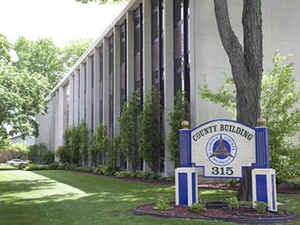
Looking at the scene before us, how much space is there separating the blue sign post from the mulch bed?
38cm

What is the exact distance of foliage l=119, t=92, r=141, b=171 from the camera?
84.6 ft

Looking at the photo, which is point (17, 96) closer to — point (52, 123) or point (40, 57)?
point (52, 123)

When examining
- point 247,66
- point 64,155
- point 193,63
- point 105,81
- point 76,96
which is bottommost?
point 64,155

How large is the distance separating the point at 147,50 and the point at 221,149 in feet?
50.3

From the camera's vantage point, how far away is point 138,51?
28.1m

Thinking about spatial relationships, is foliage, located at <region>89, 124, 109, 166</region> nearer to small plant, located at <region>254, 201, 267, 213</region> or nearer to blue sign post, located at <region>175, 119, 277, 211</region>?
blue sign post, located at <region>175, 119, 277, 211</region>

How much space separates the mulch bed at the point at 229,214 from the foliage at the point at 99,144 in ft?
64.9

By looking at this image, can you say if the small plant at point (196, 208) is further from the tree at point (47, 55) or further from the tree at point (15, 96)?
the tree at point (47, 55)

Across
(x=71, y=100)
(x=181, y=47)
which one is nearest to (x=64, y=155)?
(x=71, y=100)

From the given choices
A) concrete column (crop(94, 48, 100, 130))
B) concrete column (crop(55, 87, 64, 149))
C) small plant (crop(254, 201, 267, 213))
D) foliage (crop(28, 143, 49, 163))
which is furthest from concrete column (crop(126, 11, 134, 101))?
foliage (crop(28, 143, 49, 163))

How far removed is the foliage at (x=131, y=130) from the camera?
25797 mm

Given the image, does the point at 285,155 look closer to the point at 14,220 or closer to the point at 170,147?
the point at 170,147

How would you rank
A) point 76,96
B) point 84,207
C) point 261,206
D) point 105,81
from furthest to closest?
point 76,96 → point 105,81 → point 84,207 → point 261,206

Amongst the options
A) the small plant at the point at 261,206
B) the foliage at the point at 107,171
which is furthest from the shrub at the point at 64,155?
the small plant at the point at 261,206
